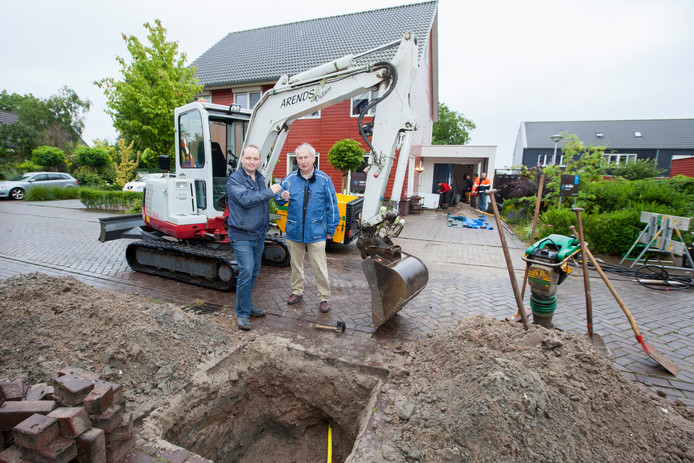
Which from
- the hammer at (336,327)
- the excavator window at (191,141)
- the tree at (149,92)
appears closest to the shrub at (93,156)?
the tree at (149,92)

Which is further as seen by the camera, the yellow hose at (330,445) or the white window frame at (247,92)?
the white window frame at (247,92)

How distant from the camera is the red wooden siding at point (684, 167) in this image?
16.8 m

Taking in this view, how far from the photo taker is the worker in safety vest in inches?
619

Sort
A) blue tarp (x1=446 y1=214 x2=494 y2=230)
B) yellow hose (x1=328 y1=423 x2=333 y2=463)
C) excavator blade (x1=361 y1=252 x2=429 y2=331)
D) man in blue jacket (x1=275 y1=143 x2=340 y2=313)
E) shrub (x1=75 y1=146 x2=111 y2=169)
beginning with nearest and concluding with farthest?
1. yellow hose (x1=328 y1=423 x2=333 y2=463)
2. excavator blade (x1=361 y1=252 x2=429 y2=331)
3. man in blue jacket (x1=275 y1=143 x2=340 y2=313)
4. blue tarp (x1=446 y1=214 x2=494 y2=230)
5. shrub (x1=75 y1=146 x2=111 y2=169)

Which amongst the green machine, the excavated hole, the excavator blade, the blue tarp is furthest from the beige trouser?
the blue tarp

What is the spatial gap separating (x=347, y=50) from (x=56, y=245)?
1421 cm

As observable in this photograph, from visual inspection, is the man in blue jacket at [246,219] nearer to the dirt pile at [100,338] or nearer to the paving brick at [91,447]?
the dirt pile at [100,338]

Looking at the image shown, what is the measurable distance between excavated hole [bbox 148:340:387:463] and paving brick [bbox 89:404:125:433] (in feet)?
2.39

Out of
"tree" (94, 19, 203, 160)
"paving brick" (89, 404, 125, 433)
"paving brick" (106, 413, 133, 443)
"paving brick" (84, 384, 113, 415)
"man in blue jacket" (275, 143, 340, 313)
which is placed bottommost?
"paving brick" (106, 413, 133, 443)

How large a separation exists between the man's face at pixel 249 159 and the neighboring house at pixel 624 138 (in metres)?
35.8

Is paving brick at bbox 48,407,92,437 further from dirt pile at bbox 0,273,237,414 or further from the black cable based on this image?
the black cable

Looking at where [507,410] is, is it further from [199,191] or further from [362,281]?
[199,191]

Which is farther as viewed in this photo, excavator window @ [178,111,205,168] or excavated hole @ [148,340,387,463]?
excavator window @ [178,111,205,168]

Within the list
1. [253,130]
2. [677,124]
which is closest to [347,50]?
[253,130]
